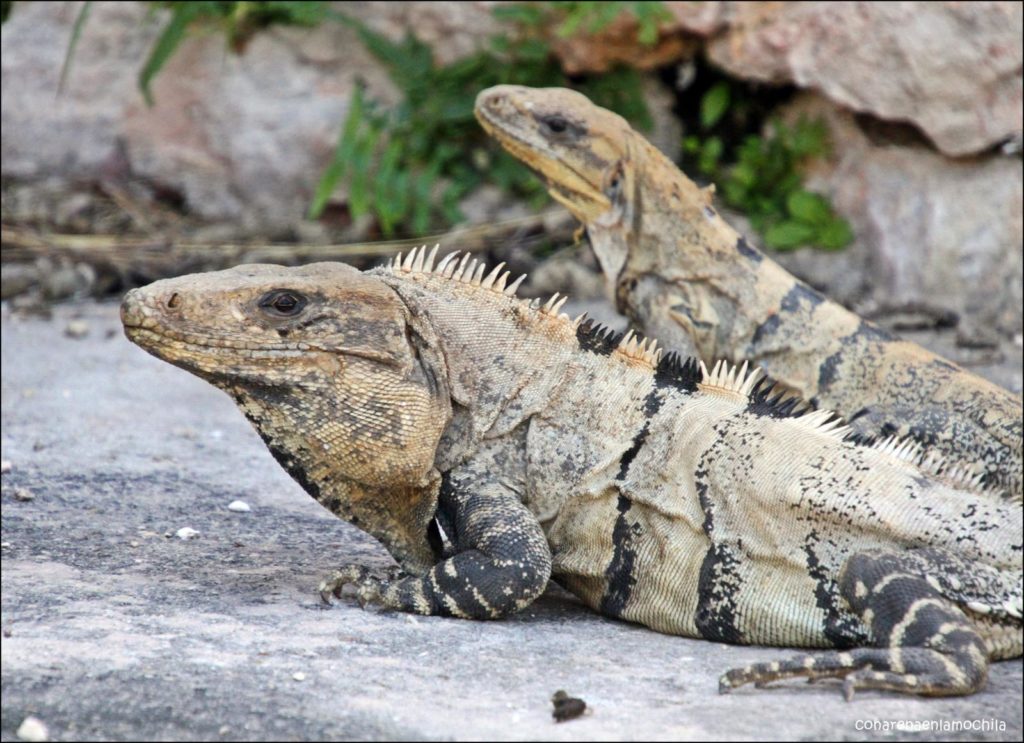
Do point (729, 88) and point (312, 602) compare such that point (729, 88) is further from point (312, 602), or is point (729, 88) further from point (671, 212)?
point (312, 602)

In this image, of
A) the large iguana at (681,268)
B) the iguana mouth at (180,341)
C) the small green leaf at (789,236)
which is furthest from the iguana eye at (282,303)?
the small green leaf at (789,236)

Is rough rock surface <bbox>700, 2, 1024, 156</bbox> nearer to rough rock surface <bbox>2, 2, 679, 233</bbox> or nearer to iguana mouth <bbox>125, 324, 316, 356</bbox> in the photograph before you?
rough rock surface <bbox>2, 2, 679, 233</bbox>

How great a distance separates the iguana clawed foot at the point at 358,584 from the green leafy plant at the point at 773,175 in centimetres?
604

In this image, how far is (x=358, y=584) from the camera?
16.3ft

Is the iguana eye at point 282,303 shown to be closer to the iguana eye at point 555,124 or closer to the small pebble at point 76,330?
the iguana eye at point 555,124

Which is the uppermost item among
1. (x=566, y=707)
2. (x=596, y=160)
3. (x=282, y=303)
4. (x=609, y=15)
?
(x=609, y=15)

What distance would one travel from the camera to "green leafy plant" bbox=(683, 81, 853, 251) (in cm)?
1033

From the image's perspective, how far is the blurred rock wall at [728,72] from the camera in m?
9.30

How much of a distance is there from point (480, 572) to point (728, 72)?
6.65 metres

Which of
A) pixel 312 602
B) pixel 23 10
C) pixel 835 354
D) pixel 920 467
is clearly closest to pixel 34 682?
pixel 312 602

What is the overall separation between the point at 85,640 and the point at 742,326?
4354mm

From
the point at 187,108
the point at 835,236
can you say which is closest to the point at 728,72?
the point at 835,236

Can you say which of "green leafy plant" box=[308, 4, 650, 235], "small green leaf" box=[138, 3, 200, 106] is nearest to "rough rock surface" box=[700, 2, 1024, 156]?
"green leafy plant" box=[308, 4, 650, 235]

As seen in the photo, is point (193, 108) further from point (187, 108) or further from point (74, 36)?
point (74, 36)
